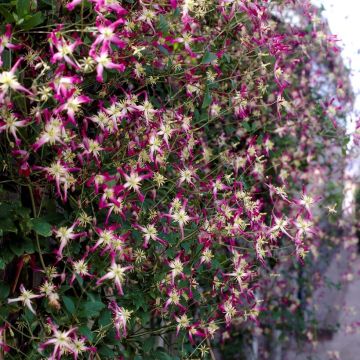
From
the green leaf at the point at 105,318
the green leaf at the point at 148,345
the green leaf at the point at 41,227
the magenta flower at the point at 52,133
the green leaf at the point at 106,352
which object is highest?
the magenta flower at the point at 52,133

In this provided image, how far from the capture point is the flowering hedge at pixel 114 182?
1606 mm

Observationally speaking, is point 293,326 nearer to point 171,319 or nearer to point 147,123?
point 171,319

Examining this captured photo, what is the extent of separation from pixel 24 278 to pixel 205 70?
96cm

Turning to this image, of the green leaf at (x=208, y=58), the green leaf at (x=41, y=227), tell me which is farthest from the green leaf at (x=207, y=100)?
the green leaf at (x=41, y=227)

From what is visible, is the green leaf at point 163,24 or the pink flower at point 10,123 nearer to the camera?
the pink flower at point 10,123

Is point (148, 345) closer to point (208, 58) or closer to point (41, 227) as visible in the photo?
point (41, 227)

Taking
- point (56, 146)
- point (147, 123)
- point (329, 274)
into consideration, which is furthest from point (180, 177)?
point (329, 274)

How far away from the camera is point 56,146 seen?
5.57ft

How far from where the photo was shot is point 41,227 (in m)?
1.69

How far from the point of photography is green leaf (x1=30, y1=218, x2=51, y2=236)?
65.9 inches

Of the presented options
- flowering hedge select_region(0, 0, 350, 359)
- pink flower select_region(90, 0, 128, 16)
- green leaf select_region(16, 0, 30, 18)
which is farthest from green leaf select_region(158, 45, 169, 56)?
green leaf select_region(16, 0, 30, 18)

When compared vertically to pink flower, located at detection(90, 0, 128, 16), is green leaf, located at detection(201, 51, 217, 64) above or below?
below

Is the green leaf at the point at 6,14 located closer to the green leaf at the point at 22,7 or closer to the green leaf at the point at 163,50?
the green leaf at the point at 22,7

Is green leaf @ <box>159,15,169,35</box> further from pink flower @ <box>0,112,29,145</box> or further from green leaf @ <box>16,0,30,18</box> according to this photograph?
pink flower @ <box>0,112,29,145</box>
